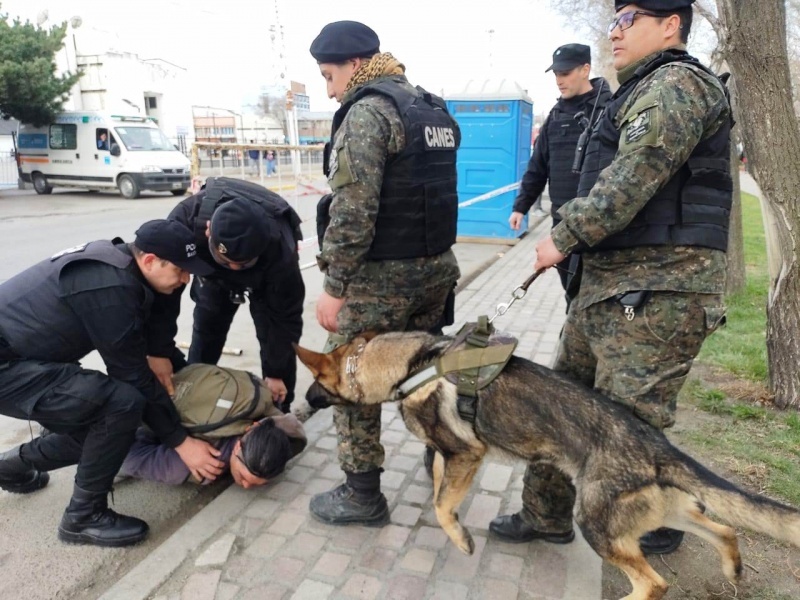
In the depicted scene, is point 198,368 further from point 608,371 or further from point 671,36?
point 671,36

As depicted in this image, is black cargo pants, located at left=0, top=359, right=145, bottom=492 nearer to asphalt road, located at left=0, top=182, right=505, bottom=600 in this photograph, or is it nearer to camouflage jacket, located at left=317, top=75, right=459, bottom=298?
asphalt road, located at left=0, top=182, right=505, bottom=600

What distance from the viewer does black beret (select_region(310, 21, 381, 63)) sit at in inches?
96.6

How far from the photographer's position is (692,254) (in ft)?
6.82

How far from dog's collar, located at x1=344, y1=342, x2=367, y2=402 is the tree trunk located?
2822mm

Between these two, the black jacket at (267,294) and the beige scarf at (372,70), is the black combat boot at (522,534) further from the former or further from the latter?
the beige scarf at (372,70)

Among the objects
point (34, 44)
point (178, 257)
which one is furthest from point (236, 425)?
point (34, 44)

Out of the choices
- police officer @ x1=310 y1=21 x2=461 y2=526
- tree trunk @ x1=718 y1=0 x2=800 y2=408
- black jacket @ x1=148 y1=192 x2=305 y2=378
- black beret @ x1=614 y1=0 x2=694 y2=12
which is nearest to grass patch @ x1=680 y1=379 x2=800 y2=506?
tree trunk @ x1=718 y1=0 x2=800 y2=408

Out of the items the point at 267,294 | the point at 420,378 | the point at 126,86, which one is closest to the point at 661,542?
the point at 420,378

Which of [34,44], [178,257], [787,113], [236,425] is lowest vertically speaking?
[236,425]

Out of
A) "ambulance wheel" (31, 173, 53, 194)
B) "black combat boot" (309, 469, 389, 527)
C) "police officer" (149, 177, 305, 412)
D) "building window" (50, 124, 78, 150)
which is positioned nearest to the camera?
"black combat boot" (309, 469, 389, 527)

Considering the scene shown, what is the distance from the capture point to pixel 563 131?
4.86 metres

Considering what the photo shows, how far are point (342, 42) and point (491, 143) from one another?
763 cm

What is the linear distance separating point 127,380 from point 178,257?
0.58 metres

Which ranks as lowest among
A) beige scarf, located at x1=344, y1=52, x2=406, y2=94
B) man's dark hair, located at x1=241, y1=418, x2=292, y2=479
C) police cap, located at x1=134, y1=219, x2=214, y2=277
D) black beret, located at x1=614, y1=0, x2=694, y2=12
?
man's dark hair, located at x1=241, y1=418, x2=292, y2=479
